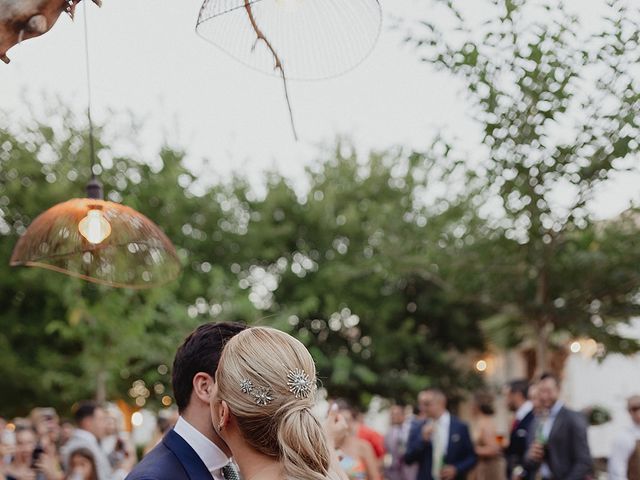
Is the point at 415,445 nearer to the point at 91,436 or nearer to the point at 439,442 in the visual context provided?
the point at 439,442

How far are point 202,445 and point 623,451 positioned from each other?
6.77 m

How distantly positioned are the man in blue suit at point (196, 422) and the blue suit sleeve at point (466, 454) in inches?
325

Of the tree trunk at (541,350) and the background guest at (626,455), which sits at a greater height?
the tree trunk at (541,350)

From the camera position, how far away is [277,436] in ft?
8.50

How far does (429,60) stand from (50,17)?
804cm

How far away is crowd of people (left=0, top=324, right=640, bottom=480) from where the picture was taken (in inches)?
103

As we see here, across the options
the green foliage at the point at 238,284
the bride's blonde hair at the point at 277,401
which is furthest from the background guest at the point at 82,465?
the green foliage at the point at 238,284

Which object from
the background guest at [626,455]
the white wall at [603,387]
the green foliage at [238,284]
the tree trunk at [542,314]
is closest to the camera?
the background guest at [626,455]

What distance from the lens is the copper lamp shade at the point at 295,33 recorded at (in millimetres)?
3299

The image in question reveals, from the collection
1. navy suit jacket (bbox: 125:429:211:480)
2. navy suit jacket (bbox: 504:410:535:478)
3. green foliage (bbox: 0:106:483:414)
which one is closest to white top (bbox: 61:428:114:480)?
navy suit jacket (bbox: 504:410:535:478)

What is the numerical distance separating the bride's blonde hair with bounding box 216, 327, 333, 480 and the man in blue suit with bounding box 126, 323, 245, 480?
44 cm

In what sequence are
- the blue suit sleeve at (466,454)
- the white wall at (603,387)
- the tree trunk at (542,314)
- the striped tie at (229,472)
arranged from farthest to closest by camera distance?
the white wall at (603,387)
the tree trunk at (542,314)
the blue suit sleeve at (466,454)
the striped tie at (229,472)

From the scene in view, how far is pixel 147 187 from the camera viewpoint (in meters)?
24.2

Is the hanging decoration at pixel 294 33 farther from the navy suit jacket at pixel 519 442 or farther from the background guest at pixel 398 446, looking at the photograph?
the background guest at pixel 398 446
